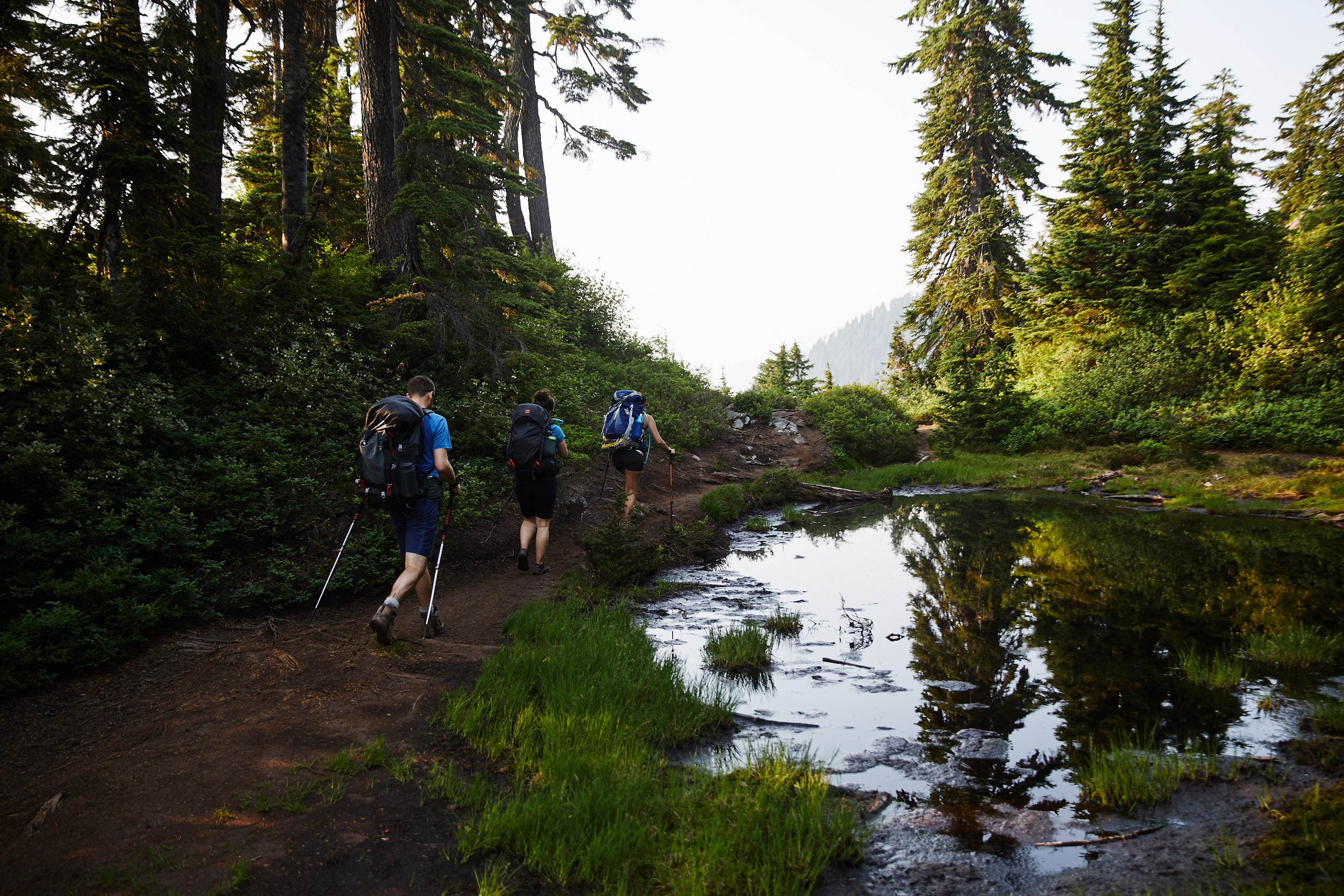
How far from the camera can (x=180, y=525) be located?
571cm

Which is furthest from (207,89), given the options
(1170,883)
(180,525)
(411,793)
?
(1170,883)

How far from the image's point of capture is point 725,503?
12.7 metres

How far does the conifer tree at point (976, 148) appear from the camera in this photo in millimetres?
24406

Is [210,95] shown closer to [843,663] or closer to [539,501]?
[539,501]

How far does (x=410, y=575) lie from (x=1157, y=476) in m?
16.4

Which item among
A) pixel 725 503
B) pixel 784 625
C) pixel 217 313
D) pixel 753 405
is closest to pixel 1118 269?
pixel 753 405

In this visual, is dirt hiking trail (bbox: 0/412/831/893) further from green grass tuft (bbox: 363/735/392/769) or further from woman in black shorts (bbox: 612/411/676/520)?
woman in black shorts (bbox: 612/411/676/520)

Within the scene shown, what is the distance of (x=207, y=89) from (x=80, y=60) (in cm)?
270

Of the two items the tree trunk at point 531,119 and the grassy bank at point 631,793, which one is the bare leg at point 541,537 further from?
the tree trunk at point 531,119

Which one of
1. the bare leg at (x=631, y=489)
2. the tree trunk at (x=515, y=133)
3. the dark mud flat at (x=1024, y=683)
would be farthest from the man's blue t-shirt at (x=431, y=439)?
the tree trunk at (x=515, y=133)

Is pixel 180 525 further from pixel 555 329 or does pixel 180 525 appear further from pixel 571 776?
pixel 555 329

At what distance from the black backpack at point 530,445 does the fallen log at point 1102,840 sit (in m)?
6.02

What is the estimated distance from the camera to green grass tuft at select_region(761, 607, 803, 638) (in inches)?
249

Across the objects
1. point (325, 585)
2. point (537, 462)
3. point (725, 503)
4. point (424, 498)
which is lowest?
point (325, 585)
